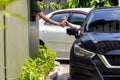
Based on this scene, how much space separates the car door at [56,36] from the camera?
466 inches

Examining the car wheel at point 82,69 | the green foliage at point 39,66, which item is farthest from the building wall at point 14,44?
the car wheel at point 82,69

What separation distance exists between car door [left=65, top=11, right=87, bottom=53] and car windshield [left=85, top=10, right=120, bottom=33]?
3.70m

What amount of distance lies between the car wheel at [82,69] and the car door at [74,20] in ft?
17.0

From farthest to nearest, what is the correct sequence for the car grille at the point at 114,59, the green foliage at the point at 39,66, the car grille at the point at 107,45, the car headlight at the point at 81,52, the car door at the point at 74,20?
1. the car door at the point at 74,20
2. the green foliage at the point at 39,66
3. the car headlight at the point at 81,52
4. the car grille at the point at 107,45
5. the car grille at the point at 114,59

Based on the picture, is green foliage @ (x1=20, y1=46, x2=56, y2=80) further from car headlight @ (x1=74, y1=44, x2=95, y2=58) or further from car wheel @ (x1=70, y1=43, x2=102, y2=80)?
car headlight @ (x1=74, y1=44, x2=95, y2=58)

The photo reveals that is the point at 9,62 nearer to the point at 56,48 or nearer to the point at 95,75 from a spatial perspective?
the point at 95,75

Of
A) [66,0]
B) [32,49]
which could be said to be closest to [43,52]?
[32,49]

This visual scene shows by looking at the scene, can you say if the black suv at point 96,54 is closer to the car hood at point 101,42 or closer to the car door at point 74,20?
the car hood at point 101,42

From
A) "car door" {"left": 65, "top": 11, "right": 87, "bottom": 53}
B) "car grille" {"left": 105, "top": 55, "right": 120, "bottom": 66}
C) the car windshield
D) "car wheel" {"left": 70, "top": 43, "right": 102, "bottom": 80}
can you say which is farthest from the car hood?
"car door" {"left": 65, "top": 11, "right": 87, "bottom": 53}

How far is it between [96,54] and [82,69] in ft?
1.29

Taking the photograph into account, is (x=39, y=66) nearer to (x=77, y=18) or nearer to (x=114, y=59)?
(x=114, y=59)

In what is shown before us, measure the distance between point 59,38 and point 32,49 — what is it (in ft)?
13.1

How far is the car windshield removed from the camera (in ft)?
24.8

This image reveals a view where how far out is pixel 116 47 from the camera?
237 inches
